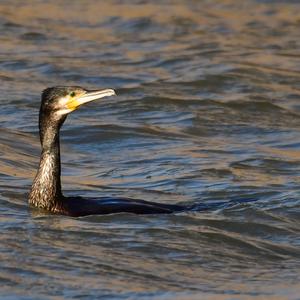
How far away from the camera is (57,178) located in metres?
10.8

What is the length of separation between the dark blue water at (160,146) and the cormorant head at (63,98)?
2.81ft

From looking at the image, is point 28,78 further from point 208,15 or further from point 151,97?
point 208,15

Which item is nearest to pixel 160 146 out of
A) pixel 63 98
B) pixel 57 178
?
pixel 57 178

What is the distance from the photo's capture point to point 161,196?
470 inches

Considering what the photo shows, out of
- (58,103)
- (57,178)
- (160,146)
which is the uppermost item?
(58,103)

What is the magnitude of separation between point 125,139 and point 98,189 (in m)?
2.30

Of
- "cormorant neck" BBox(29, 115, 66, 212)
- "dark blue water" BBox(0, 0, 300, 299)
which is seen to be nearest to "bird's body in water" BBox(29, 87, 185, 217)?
"cormorant neck" BBox(29, 115, 66, 212)

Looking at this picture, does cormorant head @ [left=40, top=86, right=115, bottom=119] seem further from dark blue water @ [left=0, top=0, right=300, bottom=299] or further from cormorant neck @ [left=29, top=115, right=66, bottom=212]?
dark blue water @ [left=0, top=0, right=300, bottom=299]

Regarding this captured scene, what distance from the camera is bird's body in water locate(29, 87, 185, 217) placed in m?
10.6

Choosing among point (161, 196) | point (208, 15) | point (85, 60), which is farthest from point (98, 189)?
point (208, 15)

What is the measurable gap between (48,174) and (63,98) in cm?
63

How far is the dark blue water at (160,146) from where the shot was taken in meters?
9.27

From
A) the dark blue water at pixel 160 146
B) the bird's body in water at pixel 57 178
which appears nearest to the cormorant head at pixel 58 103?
the bird's body in water at pixel 57 178

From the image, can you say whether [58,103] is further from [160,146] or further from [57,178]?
[160,146]
